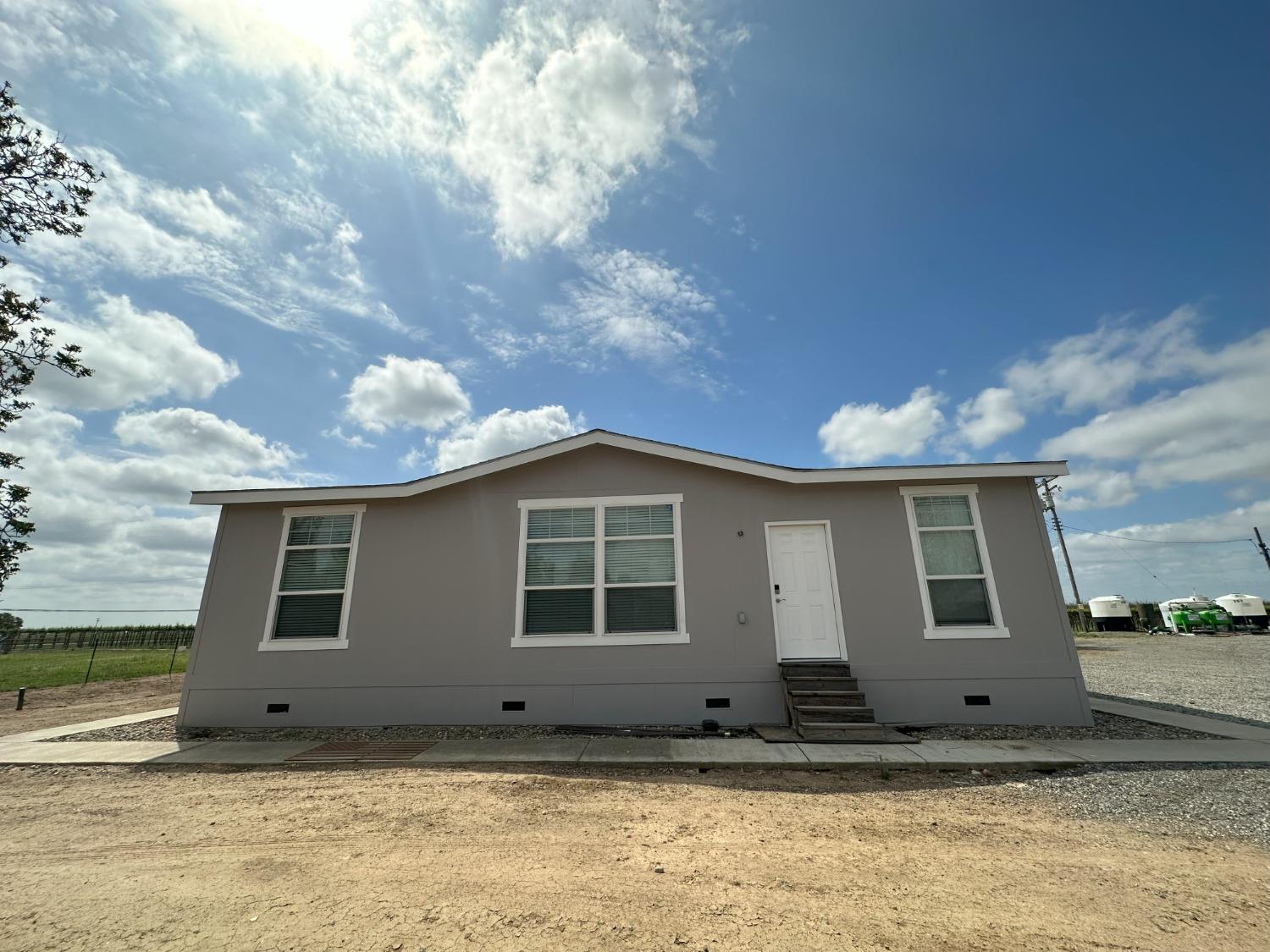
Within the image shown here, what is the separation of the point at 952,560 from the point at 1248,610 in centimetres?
3391

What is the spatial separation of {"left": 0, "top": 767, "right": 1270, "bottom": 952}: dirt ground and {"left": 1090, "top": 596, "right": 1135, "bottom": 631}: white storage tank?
34.0 metres

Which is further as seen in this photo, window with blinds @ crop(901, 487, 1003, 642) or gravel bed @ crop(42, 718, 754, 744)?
window with blinds @ crop(901, 487, 1003, 642)

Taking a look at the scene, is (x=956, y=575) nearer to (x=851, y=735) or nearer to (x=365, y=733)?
(x=851, y=735)

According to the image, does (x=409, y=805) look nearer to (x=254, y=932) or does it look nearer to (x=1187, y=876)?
(x=254, y=932)

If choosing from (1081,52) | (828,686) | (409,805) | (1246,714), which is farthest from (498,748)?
(1081,52)

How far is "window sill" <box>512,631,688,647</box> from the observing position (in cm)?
766

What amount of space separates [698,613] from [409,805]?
4356mm

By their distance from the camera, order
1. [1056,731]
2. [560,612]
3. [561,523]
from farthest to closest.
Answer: [561,523], [560,612], [1056,731]

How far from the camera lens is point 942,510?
7.98 metres

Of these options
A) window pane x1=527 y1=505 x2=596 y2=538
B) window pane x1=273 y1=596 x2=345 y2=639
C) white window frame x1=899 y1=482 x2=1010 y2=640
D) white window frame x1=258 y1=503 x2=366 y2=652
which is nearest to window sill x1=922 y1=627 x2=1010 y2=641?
white window frame x1=899 y1=482 x2=1010 y2=640

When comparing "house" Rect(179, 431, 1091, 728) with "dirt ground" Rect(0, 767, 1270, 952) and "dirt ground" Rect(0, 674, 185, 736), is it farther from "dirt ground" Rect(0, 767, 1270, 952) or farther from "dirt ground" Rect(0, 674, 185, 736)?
"dirt ground" Rect(0, 674, 185, 736)

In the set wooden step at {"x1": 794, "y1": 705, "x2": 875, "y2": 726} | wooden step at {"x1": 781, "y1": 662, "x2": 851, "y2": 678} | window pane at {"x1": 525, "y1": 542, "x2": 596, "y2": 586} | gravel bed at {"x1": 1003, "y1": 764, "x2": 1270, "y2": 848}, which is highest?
window pane at {"x1": 525, "y1": 542, "x2": 596, "y2": 586}

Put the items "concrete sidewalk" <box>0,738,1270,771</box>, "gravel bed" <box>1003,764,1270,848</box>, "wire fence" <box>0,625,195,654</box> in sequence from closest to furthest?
"gravel bed" <box>1003,764,1270,848</box> < "concrete sidewalk" <box>0,738,1270,771</box> < "wire fence" <box>0,625,195,654</box>

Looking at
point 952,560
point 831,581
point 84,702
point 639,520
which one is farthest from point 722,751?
point 84,702
